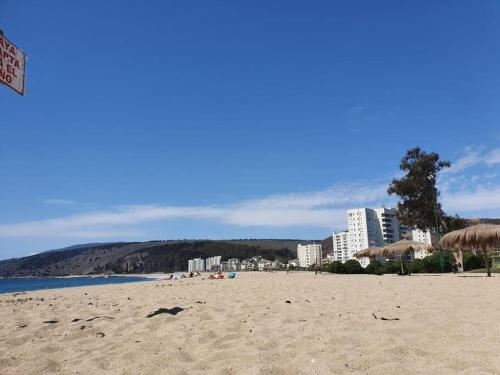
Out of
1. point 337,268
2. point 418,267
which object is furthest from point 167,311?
point 337,268

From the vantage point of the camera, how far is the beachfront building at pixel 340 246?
456ft

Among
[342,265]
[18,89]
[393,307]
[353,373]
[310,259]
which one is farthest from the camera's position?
[310,259]

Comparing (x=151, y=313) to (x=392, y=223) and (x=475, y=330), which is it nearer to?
(x=475, y=330)

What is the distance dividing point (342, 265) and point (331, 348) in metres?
31.4

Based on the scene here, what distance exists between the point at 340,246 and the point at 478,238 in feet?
432

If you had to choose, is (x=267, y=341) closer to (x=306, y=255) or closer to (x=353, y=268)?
(x=353, y=268)

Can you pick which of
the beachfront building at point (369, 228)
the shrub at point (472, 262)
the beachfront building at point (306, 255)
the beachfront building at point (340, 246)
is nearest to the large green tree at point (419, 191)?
the shrub at point (472, 262)

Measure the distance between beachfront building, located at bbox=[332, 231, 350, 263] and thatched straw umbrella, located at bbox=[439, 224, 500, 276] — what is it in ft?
406

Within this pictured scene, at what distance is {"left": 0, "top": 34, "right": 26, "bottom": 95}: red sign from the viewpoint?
5266 mm

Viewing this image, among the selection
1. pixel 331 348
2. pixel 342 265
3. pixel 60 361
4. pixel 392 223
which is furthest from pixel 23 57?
pixel 392 223

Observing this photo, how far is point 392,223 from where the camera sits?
133000 mm

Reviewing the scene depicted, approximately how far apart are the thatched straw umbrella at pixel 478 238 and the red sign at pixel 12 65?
17937mm

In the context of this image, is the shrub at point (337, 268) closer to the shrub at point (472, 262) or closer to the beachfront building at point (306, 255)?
the shrub at point (472, 262)

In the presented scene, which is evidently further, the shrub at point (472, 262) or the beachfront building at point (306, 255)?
the beachfront building at point (306, 255)
